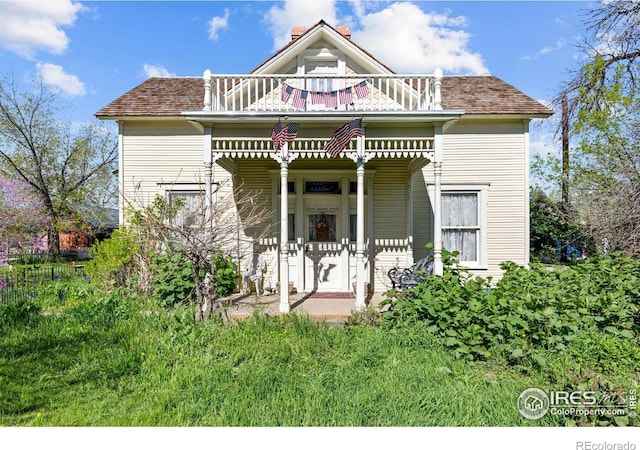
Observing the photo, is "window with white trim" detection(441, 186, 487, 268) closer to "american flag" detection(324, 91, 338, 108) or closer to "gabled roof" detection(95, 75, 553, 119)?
"gabled roof" detection(95, 75, 553, 119)

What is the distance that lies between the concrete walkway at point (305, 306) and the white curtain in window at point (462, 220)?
2.80 metres

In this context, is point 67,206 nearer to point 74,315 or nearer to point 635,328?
point 74,315

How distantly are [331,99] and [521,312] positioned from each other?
5.28 metres

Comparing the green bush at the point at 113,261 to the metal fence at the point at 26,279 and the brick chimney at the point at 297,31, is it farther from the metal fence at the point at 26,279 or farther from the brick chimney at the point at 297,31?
the brick chimney at the point at 297,31

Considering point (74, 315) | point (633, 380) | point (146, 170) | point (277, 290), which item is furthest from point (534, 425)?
point (146, 170)

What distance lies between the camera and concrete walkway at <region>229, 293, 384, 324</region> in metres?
5.82

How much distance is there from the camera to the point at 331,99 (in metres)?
6.83

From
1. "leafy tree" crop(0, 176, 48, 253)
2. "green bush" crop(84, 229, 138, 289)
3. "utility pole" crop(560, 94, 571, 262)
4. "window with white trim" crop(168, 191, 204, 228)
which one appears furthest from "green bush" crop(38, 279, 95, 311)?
"utility pole" crop(560, 94, 571, 262)

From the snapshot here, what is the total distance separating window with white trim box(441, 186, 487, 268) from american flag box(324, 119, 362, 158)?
397 centimetres

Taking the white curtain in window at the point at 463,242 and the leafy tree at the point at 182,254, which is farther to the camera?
the white curtain in window at the point at 463,242

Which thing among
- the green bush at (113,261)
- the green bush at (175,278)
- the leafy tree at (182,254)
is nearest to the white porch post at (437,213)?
the leafy tree at (182,254)

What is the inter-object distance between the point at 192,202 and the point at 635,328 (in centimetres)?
932

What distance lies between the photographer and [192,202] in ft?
28.8

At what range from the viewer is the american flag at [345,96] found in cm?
673
